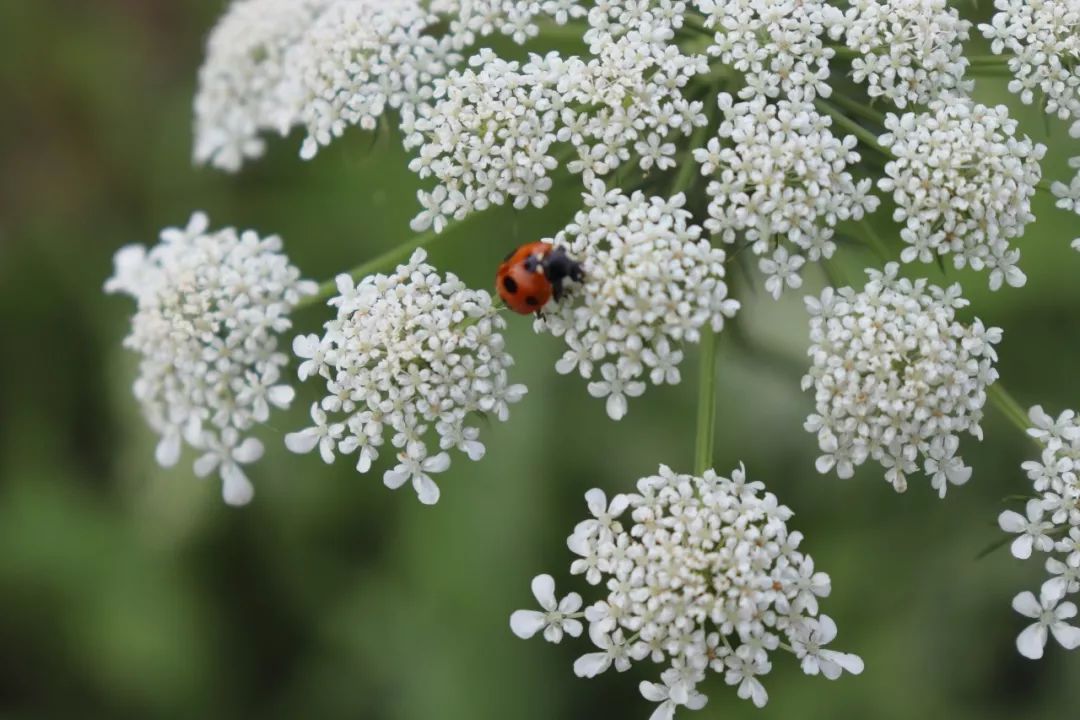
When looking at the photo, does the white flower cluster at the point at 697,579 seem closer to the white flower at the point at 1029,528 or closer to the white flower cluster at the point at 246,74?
the white flower at the point at 1029,528

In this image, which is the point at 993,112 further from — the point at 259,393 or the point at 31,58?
the point at 31,58

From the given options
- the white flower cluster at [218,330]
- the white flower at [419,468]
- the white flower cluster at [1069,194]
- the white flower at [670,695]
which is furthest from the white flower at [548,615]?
the white flower cluster at [1069,194]

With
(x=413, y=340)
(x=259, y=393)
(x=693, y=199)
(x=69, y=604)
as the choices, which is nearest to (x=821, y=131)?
(x=693, y=199)

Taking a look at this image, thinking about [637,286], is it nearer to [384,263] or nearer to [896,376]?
[896,376]

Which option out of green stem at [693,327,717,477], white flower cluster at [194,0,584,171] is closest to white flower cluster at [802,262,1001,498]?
green stem at [693,327,717,477]

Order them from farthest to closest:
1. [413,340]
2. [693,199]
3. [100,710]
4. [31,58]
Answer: [31,58] < [100,710] < [693,199] < [413,340]

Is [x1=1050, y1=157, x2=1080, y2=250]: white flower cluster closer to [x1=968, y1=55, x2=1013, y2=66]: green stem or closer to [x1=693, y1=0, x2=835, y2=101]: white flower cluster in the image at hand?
[x1=968, y1=55, x2=1013, y2=66]: green stem
